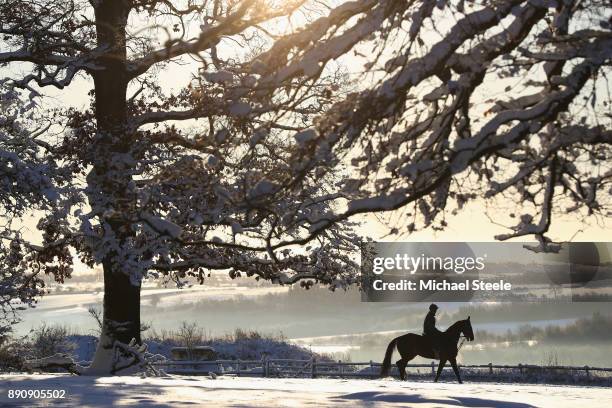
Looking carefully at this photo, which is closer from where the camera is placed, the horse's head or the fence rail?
the horse's head

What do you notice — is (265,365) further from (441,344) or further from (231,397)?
(231,397)

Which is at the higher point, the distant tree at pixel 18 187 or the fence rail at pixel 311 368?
the distant tree at pixel 18 187

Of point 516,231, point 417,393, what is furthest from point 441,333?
point 516,231

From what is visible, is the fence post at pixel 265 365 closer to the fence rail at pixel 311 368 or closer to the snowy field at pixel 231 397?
the fence rail at pixel 311 368

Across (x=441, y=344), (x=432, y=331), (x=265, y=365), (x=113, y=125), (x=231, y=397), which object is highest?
(x=113, y=125)

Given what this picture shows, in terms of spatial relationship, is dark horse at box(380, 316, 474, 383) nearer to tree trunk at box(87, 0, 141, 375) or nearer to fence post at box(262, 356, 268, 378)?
tree trunk at box(87, 0, 141, 375)

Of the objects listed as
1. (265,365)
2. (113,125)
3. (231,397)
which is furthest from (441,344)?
(231,397)

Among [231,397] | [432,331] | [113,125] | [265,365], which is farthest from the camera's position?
[265,365]

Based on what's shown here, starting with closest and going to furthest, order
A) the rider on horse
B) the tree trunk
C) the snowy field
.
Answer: the snowy field < the tree trunk < the rider on horse

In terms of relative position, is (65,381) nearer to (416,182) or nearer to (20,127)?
(20,127)

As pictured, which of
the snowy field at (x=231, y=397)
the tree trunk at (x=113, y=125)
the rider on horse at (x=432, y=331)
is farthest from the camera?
the rider on horse at (x=432, y=331)

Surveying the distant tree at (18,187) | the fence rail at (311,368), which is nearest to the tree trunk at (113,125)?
the distant tree at (18,187)

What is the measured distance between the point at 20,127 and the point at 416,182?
13.9 m

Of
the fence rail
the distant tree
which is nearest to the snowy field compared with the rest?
the distant tree
